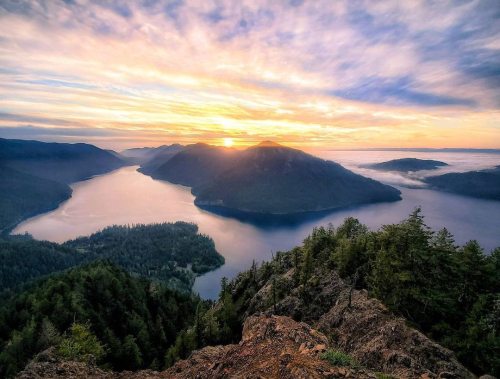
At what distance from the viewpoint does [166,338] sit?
96.2 m

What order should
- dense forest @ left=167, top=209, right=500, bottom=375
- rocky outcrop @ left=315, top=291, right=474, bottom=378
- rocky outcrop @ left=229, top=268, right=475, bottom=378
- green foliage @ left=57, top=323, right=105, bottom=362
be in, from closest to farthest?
rocky outcrop @ left=315, top=291, right=474, bottom=378, rocky outcrop @ left=229, top=268, right=475, bottom=378, dense forest @ left=167, top=209, right=500, bottom=375, green foliage @ left=57, top=323, right=105, bottom=362

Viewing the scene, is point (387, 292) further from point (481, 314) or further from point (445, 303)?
point (481, 314)

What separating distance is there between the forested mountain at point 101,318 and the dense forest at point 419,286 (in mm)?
20054

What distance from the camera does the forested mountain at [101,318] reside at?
67.4 meters

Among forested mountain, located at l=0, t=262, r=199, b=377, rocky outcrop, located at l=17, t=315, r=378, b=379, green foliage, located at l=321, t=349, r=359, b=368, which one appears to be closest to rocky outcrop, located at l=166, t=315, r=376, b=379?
rocky outcrop, located at l=17, t=315, r=378, b=379

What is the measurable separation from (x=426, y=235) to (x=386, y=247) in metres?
6.49

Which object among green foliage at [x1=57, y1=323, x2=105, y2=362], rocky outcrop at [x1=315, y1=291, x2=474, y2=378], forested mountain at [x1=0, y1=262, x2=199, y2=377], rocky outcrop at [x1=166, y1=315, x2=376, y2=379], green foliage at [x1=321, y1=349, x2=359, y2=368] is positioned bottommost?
forested mountain at [x1=0, y1=262, x2=199, y2=377]

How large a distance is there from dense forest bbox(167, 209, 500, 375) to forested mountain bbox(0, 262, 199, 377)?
65.8 ft

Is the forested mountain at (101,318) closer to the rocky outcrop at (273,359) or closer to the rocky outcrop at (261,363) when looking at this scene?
the rocky outcrop at (261,363)

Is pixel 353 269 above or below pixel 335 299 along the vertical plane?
above

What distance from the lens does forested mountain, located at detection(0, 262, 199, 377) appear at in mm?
67375

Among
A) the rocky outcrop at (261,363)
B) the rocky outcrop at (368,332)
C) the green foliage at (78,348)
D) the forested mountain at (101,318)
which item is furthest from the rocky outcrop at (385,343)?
the forested mountain at (101,318)

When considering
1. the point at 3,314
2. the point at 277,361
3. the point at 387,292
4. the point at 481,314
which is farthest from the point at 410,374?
the point at 3,314

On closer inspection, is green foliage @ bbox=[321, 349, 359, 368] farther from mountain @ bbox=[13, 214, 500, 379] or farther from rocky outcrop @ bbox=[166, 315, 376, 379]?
rocky outcrop @ bbox=[166, 315, 376, 379]
